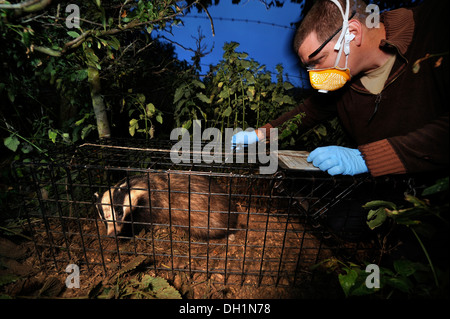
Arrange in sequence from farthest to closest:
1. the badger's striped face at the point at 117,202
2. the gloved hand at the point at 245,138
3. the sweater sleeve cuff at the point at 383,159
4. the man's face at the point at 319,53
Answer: the gloved hand at the point at 245,138, the badger's striped face at the point at 117,202, the man's face at the point at 319,53, the sweater sleeve cuff at the point at 383,159

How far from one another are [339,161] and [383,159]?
23cm

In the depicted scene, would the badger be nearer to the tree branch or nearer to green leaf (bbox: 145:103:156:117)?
green leaf (bbox: 145:103:156:117)

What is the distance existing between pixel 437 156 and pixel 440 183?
0.36 meters

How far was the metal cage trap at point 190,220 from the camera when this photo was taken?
134 cm

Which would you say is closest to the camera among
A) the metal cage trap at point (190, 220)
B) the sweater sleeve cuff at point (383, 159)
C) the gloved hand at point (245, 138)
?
the sweater sleeve cuff at point (383, 159)

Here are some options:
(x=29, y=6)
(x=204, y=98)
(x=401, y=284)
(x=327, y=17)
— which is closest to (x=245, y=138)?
(x=204, y=98)

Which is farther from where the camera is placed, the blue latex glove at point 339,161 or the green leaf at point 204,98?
the green leaf at point 204,98

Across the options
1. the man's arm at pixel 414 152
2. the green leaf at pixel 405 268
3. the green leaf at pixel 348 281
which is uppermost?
the man's arm at pixel 414 152

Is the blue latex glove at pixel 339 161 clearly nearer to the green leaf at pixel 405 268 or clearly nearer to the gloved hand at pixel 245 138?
the green leaf at pixel 405 268

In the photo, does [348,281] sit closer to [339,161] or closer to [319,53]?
[339,161]

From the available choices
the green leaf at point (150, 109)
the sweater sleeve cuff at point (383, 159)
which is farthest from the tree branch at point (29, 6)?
the sweater sleeve cuff at point (383, 159)

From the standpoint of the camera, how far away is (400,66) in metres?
1.44

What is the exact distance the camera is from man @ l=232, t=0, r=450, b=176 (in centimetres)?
117
